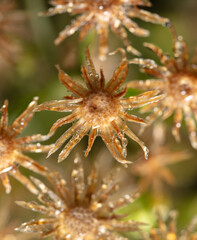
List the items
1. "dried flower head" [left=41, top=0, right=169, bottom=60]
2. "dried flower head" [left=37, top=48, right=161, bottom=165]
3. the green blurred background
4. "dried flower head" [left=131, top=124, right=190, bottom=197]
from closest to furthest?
1. "dried flower head" [left=37, top=48, right=161, bottom=165]
2. "dried flower head" [left=41, top=0, right=169, bottom=60]
3. the green blurred background
4. "dried flower head" [left=131, top=124, right=190, bottom=197]

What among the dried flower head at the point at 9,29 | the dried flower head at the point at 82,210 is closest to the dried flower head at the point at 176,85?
the dried flower head at the point at 82,210

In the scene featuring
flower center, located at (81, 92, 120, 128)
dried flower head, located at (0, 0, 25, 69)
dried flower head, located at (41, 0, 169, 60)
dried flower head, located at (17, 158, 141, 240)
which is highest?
dried flower head, located at (0, 0, 25, 69)

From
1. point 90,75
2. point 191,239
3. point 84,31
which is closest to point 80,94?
point 90,75

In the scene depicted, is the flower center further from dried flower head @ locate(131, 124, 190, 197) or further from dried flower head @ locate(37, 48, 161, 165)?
dried flower head @ locate(131, 124, 190, 197)

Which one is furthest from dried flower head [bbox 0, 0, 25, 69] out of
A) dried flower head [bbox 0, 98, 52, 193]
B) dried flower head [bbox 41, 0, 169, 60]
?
dried flower head [bbox 0, 98, 52, 193]

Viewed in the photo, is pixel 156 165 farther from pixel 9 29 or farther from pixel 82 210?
pixel 9 29

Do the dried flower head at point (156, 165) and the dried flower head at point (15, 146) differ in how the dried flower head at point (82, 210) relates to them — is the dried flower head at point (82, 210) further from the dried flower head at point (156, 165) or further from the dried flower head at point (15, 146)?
the dried flower head at point (156, 165)

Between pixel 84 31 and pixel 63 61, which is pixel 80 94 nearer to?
pixel 84 31

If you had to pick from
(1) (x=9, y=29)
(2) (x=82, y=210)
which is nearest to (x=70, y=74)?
(1) (x=9, y=29)
